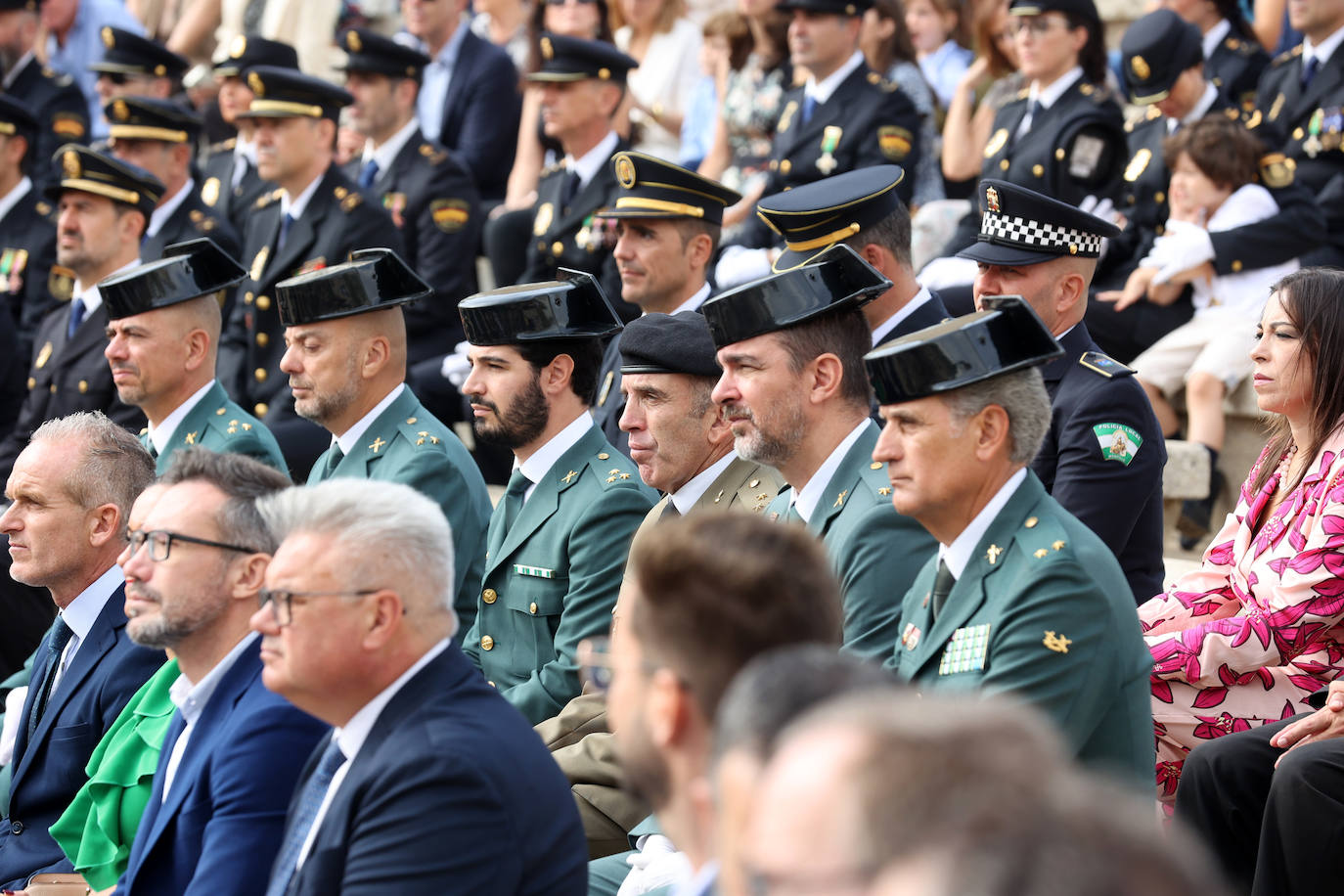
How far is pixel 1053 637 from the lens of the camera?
2.72 m

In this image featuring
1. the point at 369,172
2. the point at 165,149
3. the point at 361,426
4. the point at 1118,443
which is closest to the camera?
the point at 1118,443

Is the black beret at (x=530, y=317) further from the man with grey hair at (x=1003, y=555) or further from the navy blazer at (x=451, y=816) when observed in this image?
the navy blazer at (x=451, y=816)

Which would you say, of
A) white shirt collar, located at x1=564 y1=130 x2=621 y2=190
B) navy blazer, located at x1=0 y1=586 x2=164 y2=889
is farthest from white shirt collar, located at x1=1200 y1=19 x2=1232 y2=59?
navy blazer, located at x1=0 y1=586 x2=164 y2=889

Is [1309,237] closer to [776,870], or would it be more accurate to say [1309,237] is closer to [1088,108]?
[1088,108]

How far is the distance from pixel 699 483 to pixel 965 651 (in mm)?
1225

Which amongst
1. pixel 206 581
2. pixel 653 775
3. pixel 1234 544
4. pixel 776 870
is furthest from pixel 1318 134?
pixel 776 870

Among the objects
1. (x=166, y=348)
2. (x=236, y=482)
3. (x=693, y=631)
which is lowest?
(x=166, y=348)

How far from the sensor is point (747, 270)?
650 cm

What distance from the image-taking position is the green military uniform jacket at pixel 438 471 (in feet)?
14.5

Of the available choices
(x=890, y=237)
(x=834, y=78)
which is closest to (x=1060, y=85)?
(x=834, y=78)

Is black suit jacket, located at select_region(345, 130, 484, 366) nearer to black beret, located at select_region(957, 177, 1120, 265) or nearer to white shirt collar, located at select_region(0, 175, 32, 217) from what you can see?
white shirt collar, located at select_region(0, 175, 32, 217)

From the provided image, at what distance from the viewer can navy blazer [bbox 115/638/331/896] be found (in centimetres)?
278

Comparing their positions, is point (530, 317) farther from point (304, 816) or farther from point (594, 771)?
point (304, 816)

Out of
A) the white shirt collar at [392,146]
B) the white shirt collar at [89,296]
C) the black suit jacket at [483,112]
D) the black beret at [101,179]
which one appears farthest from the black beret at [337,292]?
the black suit jacket at [483,112]
